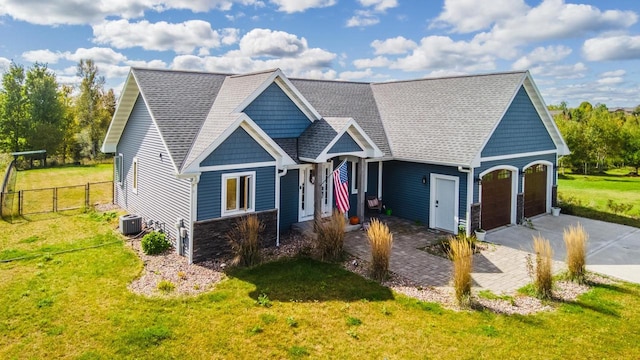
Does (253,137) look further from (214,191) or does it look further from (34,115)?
(34,115)

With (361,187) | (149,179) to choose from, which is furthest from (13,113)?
(361,187)

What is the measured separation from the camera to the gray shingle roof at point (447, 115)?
16.5 m

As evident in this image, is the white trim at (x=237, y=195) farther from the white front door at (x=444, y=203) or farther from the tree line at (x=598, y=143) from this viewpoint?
the tree line at (x=598, y=143)

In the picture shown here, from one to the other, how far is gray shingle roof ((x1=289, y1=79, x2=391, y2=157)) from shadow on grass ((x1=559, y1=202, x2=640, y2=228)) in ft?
33.0

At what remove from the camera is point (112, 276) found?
1159cm

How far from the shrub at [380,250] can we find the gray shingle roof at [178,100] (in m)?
6.07

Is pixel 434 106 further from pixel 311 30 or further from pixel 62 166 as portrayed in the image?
pixel 62 166

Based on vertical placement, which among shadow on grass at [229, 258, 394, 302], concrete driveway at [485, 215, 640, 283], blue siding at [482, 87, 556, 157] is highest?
blue siding at [482, 87, 556, 157]

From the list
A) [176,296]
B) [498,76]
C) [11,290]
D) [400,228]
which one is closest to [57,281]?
[11,290]

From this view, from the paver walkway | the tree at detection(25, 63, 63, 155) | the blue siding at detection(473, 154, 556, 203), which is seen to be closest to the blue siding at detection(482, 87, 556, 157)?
the blue siding at detection(473, 154, 556, 203)

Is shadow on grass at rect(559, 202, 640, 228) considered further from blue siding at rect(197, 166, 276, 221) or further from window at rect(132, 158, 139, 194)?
window at rect(132, 158, 139, 194)

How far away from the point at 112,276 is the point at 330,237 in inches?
245

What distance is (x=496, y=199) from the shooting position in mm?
17594

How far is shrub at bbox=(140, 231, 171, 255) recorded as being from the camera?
1348 cm
